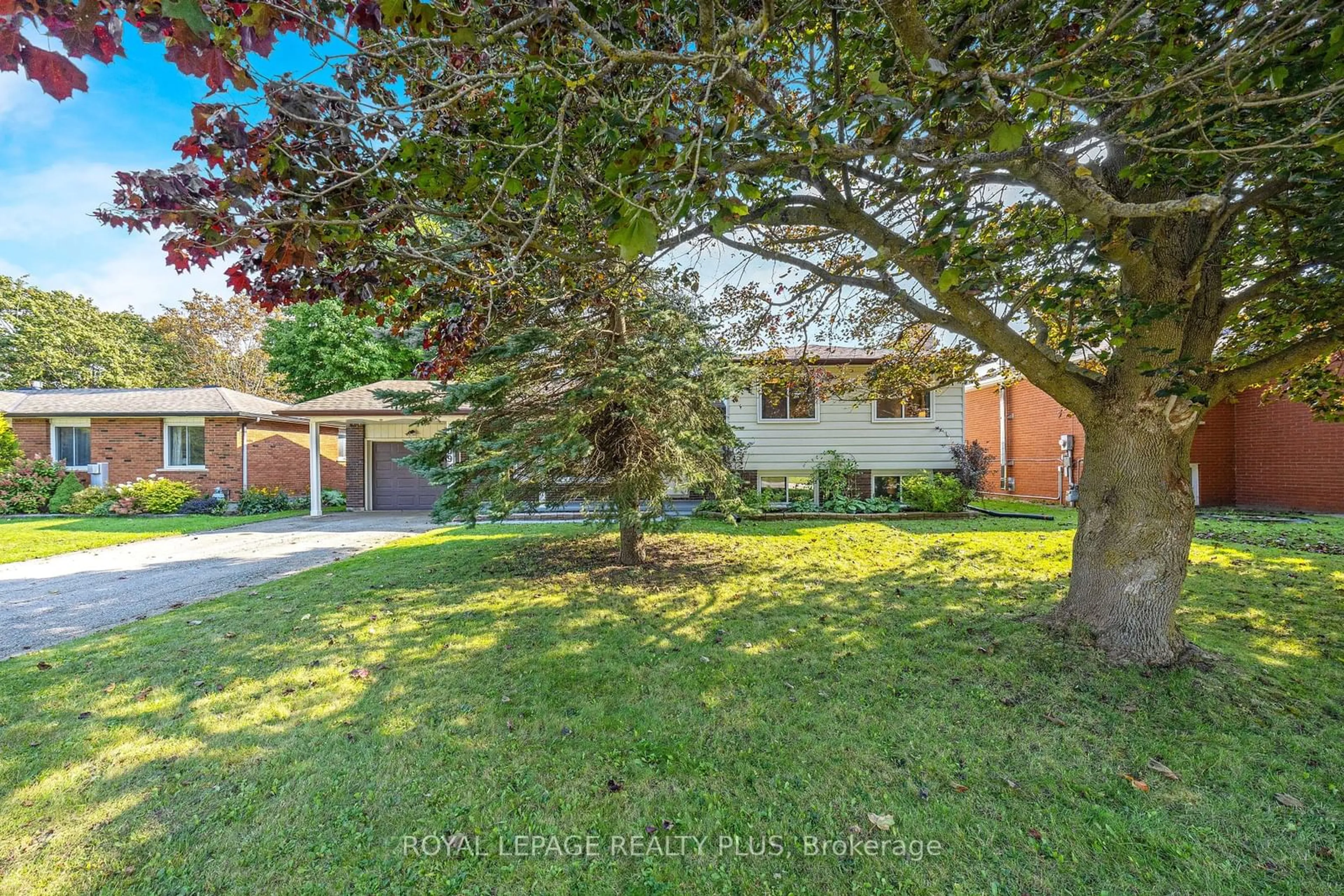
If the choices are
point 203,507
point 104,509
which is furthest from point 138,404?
point 203,507

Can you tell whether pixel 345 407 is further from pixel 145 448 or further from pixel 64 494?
pixel 64 494

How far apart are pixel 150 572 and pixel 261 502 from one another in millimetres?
8242

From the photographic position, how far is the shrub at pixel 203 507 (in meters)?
14.2

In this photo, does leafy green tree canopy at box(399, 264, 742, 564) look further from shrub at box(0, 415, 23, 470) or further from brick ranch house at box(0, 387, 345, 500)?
shrub at box(0, 415, 23, 470)

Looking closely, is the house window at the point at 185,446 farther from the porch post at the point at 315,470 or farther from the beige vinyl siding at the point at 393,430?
the beige vinyl siding at the point at 393,430

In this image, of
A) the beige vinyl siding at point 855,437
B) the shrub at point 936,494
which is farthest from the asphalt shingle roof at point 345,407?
the shrub at point 936,494

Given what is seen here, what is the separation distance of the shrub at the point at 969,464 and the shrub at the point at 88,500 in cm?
2310

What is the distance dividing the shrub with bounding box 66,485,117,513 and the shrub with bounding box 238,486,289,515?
9.55 feet

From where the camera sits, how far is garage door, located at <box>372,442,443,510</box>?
49.3ft

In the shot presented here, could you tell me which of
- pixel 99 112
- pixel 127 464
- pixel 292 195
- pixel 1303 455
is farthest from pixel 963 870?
pixel 127 464

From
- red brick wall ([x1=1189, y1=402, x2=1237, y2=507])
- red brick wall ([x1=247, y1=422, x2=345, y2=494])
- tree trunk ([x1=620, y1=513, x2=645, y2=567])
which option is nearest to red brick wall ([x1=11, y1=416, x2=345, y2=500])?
red brick wall ([x1=247, y1=422, x2=345, y2=494])

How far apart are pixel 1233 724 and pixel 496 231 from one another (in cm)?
604

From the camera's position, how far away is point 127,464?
15.5 m

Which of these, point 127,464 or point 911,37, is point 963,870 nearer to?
point 911,37
